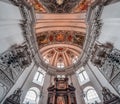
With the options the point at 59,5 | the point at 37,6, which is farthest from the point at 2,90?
the point at 59,5

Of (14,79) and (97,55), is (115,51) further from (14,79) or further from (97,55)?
(14,79)

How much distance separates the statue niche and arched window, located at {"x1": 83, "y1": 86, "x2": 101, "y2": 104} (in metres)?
1.41

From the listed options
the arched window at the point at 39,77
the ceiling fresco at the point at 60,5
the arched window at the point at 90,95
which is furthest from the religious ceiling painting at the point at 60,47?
the arched window at the point at 90,95

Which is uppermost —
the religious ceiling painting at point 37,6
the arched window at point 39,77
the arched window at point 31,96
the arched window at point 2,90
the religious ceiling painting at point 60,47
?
the religious ceiling painting at point 60,47

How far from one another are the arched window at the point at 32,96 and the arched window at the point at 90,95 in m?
5.02

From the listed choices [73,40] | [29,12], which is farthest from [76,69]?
[29,12]

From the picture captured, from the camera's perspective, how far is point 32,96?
15.4 metres

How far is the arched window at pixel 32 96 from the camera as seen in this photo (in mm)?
14539

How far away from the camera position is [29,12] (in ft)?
45.7

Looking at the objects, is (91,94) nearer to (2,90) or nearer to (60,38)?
(2,90)

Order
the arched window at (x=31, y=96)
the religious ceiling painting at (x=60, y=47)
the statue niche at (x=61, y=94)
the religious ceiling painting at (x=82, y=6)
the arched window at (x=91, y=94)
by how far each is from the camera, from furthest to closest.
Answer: the religious ceiling painting at (x=60, y=47), the religious ceiling painting at (x=82, y=6), the arched window at (x=91, y=94), the arched window at (x=31, y=96), the statue niche at (x=61, y=94)

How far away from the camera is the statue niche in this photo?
14.2 metres

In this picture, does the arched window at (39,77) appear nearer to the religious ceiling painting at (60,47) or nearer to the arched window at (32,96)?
the arched window at (32,96)

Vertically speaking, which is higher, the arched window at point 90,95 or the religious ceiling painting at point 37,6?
the religious ceiling painting at point 37,6
